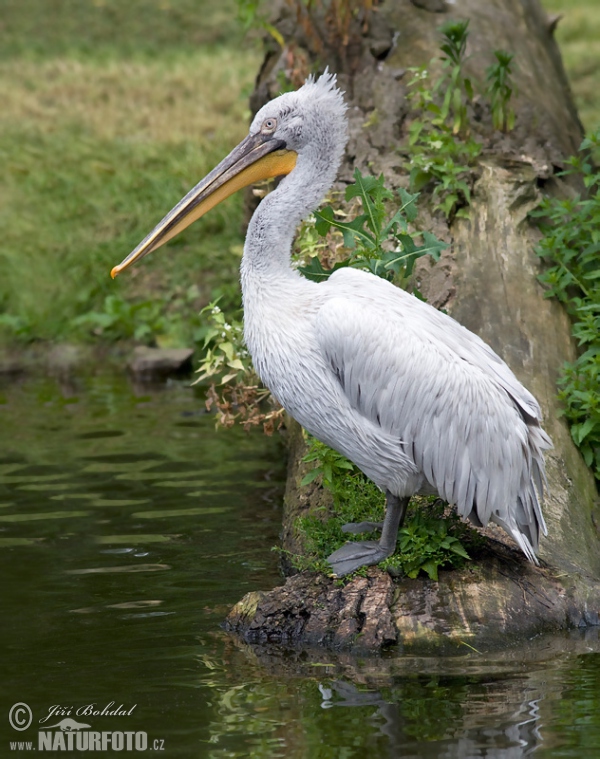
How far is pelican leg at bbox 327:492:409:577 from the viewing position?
4.29 meters

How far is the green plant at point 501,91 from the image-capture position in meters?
6.49

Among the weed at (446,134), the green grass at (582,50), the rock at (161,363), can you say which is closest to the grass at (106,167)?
the rock at (161,363)

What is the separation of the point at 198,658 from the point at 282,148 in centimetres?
206

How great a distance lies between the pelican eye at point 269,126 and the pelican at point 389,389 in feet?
0.93

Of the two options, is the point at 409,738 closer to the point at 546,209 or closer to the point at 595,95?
the point at 546,209

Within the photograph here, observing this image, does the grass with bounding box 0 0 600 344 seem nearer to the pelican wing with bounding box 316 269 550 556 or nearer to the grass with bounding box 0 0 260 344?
the grass with bounding box 0 0 260 344

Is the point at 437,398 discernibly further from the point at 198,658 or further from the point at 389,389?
the point at 198,658

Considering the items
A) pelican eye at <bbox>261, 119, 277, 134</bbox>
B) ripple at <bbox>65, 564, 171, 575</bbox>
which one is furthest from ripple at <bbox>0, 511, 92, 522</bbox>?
pelican eye at <bbox>261, 119, 277, 134</bbox>

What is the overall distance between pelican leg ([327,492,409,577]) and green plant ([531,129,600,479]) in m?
1.24

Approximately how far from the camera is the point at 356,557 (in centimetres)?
432

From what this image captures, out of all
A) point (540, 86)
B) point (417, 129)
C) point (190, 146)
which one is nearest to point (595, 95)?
point (190, 146)

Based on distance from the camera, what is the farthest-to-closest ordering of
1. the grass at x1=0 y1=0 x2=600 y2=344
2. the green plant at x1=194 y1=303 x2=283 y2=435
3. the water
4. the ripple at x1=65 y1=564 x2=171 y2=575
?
1. the grass at x1=0 y1=0 x2=600 y2=344
2. the green plant at x1=194 y1=303 x2=283 y2=435
3. the ripple at x1=65 y1=564 x2=171 y2=575
4. the water

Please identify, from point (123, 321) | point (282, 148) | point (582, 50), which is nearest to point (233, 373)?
point (282, 148)

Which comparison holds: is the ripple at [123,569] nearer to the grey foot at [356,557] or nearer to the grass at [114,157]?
the grey foot at [356,557]
